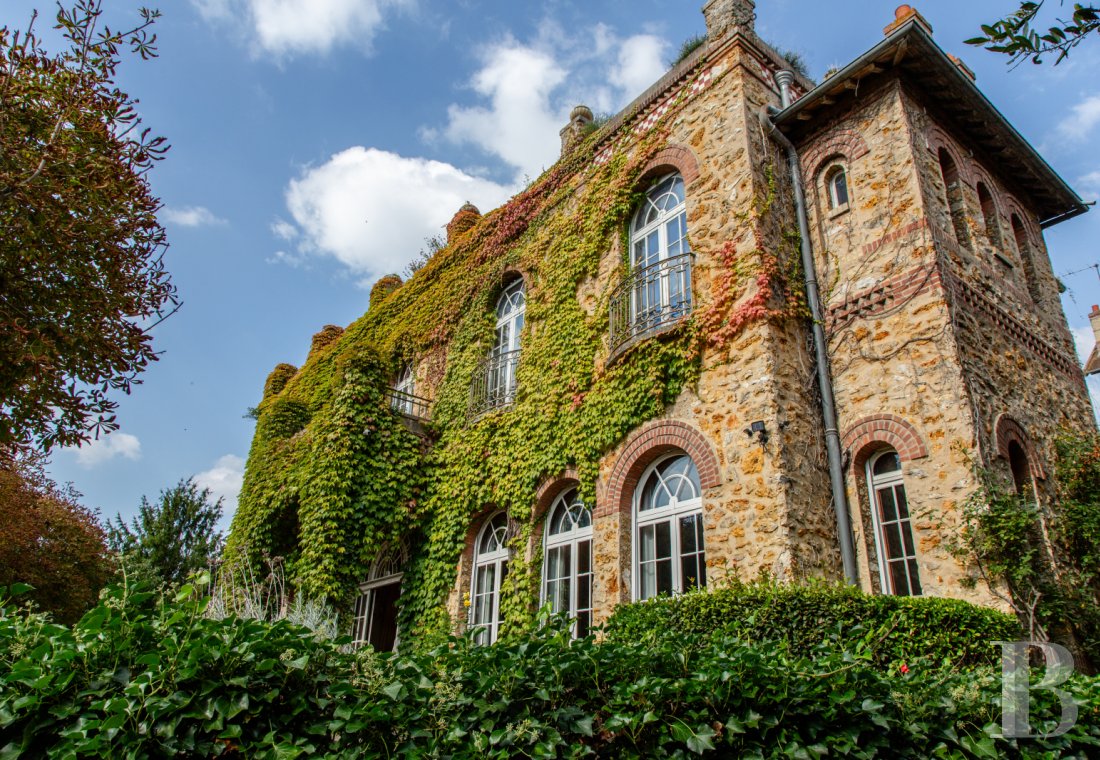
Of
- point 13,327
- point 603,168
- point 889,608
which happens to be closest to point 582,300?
point 603,168

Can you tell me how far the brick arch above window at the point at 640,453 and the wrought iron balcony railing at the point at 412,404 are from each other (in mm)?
5311

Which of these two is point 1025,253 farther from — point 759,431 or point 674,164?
point 759,431

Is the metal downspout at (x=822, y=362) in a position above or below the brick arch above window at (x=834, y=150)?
below

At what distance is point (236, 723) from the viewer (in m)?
3.26

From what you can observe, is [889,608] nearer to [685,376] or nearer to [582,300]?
[685,376]

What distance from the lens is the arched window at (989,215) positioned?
34.9ft

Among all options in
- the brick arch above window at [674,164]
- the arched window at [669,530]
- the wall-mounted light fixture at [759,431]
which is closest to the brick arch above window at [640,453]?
the arched window at [669,530]

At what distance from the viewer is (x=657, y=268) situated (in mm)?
10367

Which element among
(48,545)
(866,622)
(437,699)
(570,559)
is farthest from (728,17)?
(48,545)

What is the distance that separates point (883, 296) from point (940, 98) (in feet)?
10.9

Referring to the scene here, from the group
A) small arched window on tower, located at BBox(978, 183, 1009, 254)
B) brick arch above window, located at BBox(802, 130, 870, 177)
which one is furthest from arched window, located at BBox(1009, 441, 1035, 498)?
brick arch above window, located at BBox(802, 130, 870, 177)

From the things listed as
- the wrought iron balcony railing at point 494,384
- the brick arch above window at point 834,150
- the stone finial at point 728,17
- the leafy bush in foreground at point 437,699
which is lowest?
the leafy bush in foreground at point 437,699

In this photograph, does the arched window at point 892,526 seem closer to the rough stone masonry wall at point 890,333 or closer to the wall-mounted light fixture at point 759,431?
the rough stone masonry wall at point 890,333

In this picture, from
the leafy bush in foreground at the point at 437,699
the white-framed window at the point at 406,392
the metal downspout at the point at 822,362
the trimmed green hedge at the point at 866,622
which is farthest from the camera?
the white-framed window at the point at 406,392
